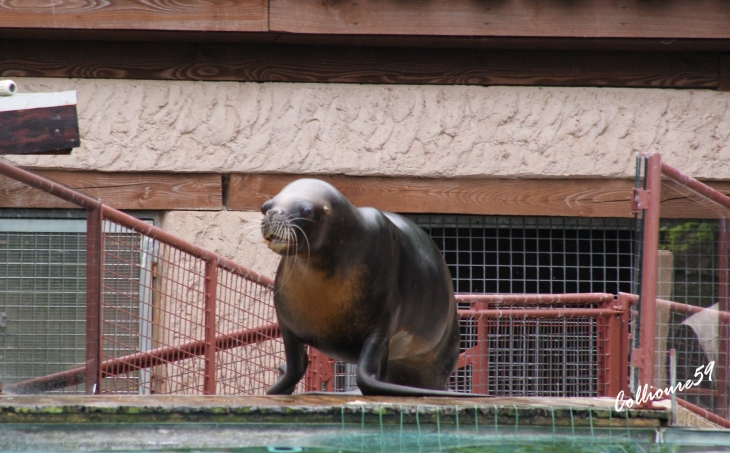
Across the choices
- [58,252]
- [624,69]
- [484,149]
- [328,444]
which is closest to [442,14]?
[484,149]

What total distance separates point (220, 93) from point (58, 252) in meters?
2.39

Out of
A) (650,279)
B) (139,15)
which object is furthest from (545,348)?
(139,15)

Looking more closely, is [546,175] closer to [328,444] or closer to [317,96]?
[317,96]

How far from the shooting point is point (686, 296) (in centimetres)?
410

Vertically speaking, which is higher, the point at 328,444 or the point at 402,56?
the point at 402,56

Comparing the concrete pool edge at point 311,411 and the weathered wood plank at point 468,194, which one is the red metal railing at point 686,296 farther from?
the weathered wood plank at point 468,194

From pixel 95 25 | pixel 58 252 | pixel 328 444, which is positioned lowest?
pixel 328 444

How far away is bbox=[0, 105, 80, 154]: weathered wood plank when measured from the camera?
4.20 metres

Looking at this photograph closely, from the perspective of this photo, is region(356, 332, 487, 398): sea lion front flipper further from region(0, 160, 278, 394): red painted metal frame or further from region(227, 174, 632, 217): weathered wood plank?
region(227, 174, 632, 217): weathered wood plank

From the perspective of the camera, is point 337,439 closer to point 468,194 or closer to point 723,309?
point 723,309

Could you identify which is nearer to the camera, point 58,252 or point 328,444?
point 328,444

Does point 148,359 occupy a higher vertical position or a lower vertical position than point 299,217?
lower

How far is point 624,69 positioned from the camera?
7348 mm

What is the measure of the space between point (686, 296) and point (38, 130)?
8.90 ft
